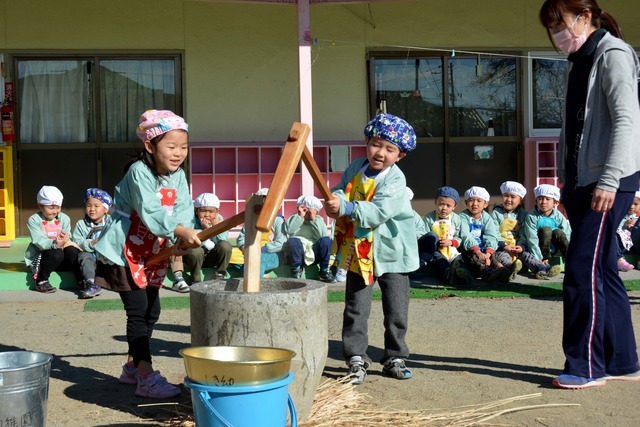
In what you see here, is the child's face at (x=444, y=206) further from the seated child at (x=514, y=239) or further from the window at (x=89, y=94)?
the window at (x=89, y=94)

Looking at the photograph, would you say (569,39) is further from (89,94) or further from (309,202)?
(89,94)

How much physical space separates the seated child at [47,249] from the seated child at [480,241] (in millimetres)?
3916

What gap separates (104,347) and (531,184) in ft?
26.0

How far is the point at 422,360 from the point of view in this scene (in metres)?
5.78

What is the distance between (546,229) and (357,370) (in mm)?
4925

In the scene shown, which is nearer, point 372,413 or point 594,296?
point 372,413

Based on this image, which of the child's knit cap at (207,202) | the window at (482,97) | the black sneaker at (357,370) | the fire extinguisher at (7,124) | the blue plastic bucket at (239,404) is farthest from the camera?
the window at (482,97)

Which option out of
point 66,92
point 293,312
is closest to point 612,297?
point 293,312

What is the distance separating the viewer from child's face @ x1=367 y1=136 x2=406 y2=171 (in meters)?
5.35

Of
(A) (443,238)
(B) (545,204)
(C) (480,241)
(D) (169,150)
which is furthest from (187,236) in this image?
(B) (545,204)

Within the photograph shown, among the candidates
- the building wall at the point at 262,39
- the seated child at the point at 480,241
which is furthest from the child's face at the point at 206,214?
the building wall at the point at 262,39

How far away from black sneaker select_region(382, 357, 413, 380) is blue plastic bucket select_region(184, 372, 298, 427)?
1781 mm

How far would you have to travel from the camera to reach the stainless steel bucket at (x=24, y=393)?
376 cm

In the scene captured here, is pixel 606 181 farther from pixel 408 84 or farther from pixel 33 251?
pixel 408 84
